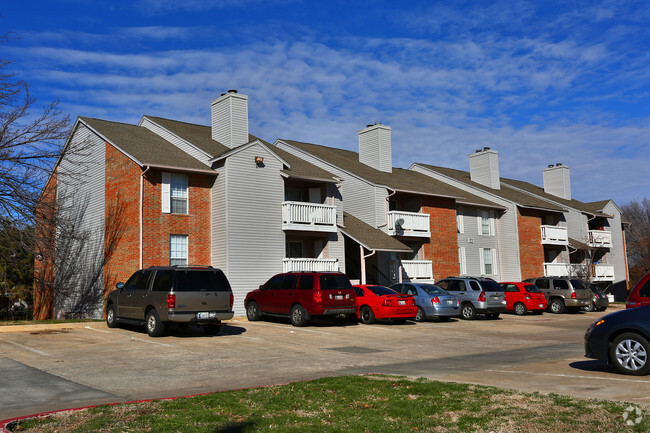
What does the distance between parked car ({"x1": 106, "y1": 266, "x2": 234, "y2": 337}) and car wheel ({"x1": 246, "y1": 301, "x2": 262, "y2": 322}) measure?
4.49m

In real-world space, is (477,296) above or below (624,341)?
above

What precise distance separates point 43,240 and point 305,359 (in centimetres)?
1174

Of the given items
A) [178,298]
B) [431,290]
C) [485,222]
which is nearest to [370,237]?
[431,290]

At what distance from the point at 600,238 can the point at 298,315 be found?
35.2m

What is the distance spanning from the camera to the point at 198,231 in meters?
25.6

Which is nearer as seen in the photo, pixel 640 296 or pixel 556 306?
pixel 640 296

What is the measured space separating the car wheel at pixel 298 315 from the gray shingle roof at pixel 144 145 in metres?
7.76

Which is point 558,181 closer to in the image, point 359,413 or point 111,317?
point 111,317

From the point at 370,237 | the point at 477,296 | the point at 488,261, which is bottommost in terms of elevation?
the point at 477,296

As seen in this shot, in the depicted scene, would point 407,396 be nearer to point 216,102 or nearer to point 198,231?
point 198,231

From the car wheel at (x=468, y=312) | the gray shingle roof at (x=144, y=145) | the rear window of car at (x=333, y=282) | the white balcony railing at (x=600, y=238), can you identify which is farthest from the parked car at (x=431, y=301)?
the white balcony railing at (x=600, y=238)

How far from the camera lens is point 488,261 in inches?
1563

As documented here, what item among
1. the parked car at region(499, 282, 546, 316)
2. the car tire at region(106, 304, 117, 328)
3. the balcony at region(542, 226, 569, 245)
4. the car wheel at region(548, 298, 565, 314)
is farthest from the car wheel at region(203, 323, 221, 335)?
the balcony at region(542, 226, 569, 245)

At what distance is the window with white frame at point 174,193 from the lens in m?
24.6
